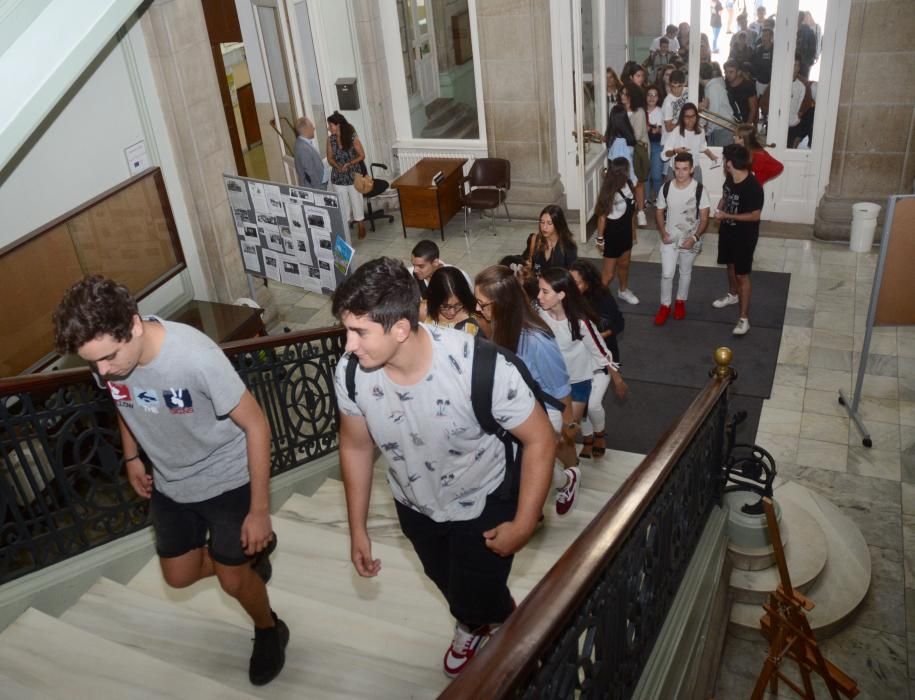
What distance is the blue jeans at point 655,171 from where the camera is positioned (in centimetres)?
1019

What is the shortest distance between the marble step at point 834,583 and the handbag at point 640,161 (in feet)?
17.4

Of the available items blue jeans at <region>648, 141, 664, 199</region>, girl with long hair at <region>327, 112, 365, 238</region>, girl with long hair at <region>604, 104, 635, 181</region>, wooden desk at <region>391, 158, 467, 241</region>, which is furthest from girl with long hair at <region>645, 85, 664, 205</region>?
girl with long hair at <region>327, 112, 365, 238</region>

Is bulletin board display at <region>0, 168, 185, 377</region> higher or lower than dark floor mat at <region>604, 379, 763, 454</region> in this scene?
higher

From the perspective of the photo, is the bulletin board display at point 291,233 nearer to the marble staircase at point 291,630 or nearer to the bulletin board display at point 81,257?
the bulletin board display at point 81,257

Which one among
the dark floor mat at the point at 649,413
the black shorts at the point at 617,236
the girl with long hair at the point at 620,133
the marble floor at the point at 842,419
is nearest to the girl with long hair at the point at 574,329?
the dark floor mat at the point at 649,413

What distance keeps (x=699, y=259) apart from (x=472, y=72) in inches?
147

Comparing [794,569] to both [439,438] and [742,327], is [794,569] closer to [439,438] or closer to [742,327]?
[742,327]

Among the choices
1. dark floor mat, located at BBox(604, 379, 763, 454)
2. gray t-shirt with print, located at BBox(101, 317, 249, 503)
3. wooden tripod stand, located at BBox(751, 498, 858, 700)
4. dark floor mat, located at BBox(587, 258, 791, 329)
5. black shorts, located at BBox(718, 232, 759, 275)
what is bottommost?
dark floor mat, located at BBox(604, 379, 763, 454)

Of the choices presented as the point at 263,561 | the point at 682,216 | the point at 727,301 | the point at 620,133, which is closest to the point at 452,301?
the point at 263,561

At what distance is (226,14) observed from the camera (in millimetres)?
9852

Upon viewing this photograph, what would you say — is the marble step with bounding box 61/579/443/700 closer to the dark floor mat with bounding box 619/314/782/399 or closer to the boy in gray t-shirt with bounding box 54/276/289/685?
the boy in gray t-shirt with bounding box 54/276/289/685

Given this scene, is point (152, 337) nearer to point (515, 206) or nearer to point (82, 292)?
point (82, 292)

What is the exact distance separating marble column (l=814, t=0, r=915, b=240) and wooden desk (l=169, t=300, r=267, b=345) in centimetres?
605

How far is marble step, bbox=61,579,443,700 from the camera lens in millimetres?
3133
